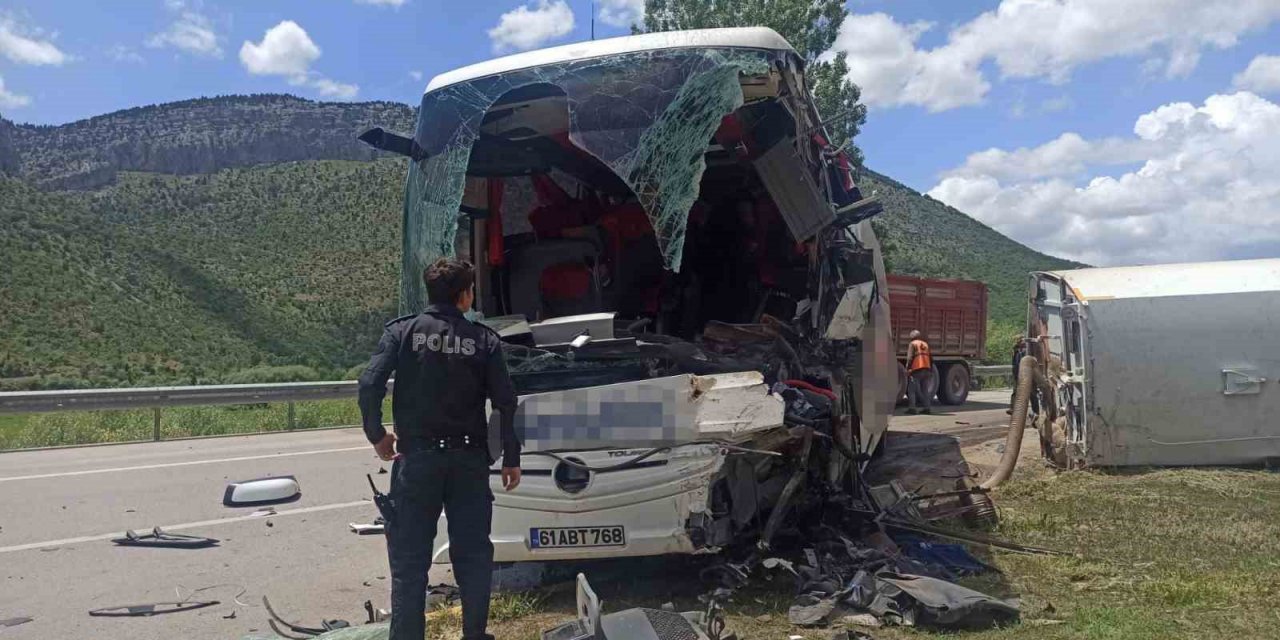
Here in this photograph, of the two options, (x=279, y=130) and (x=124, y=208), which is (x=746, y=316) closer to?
(x=124, y=208)

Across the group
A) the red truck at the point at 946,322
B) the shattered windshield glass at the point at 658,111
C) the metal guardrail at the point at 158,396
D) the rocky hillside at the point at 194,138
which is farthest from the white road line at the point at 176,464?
the rocky hillside at the point at 194,138

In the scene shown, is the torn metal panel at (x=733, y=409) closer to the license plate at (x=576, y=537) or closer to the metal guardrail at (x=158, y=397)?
the license plate at (x=576, y=537)

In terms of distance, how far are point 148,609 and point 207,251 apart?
43.3 meters

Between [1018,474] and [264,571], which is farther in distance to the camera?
[1018,474]

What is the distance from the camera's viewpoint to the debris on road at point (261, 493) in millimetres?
4852

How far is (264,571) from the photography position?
19.8ft

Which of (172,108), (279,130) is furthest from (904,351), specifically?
(172,108)

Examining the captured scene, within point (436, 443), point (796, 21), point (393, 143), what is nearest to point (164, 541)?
point (393, 143)

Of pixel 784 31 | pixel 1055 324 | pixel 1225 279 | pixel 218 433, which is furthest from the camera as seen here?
pixel 784 31

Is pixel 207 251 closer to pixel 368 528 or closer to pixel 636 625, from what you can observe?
pixel 368 528

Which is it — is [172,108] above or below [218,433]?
above

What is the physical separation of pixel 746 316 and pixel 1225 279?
4.77 meters

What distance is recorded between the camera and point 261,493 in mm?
4941

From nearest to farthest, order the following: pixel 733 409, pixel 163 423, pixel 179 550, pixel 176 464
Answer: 1. pixel 733 409
2. pixel 179 550
3. pixel 176 464
4. pixel 163 423
